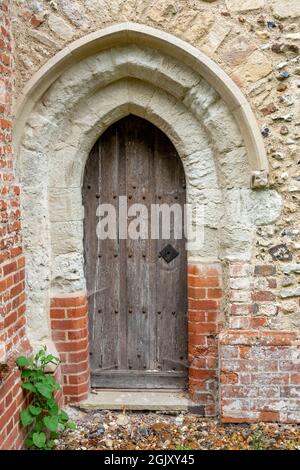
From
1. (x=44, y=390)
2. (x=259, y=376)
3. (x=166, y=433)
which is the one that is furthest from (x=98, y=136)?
(x=166, y=433)

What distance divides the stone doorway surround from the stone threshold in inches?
3.5

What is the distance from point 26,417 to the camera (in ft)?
9.61

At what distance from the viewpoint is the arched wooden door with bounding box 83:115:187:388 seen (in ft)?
11.7

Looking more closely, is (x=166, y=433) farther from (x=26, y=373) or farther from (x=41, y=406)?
(x=26, y=373)

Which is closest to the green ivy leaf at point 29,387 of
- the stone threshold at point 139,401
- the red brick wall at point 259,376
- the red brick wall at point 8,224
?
the red brick wall at point 8,224

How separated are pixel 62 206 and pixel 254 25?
1.85 metres

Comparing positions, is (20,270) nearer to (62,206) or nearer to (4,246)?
(4,246)

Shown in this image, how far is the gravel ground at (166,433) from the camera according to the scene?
3.11m

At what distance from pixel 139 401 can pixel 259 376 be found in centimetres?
96

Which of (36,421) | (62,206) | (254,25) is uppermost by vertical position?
(254,25)

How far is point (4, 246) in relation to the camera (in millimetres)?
2906

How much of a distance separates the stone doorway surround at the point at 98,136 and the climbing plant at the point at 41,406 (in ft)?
0.96

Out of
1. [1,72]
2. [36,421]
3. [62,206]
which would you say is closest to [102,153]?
[62,206]

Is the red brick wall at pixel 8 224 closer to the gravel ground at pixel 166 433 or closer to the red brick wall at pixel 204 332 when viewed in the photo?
the gravel ground at pixel 166 433
